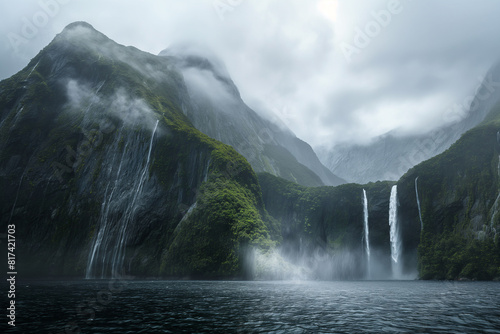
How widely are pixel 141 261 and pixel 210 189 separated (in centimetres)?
3023

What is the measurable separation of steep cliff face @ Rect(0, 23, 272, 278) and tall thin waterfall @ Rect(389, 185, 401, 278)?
40971mm

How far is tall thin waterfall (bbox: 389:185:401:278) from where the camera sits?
90144 millimetres

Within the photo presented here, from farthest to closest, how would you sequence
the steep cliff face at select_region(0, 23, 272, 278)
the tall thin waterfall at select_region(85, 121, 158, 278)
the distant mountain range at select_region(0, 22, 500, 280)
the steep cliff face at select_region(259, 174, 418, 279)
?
the steep cliff face at select_region(259, 174, 418, 279)
the tall thin waterfall at select_region(85, 121, 158, 278)
the steep cliff face at select_region(0, 23, 272, 278)
the distant mountain range at select_region(0, 22, 500, 280)

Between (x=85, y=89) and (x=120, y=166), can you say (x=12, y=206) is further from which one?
(x=85, y=89)

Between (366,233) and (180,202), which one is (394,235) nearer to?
(366,233)

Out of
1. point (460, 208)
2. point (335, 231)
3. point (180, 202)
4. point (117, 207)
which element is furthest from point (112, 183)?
point (460, 208)

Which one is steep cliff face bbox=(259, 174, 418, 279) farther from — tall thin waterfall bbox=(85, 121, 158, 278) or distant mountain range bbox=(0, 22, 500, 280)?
tall thin waterfall bbox=(85, 121, 158, 278)

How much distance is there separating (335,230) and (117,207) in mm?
76704

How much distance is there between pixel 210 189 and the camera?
319 feet

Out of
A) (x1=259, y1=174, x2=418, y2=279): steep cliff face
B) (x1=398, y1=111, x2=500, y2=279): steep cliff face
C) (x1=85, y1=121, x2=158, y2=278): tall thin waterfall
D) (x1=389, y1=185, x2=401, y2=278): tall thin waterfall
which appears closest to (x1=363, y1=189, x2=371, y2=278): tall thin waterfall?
(x1=259, y1=174, x2=418, y2=279): steep cliff face

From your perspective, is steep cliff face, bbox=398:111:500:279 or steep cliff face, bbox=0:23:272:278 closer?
steep cliff face, bbox=398:111:500:279

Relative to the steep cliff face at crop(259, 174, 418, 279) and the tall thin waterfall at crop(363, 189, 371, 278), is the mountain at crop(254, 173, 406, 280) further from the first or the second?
the tall thin waterfall at crop(363, 189, 371, 278)

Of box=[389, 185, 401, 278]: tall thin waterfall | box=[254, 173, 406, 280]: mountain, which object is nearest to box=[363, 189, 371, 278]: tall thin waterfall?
box=[254, 173, 406, 280]: mountain

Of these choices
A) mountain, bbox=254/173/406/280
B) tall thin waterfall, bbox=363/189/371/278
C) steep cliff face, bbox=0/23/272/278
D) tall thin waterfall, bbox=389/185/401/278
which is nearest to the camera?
steep cliff face, bbox=0/23/272/278
